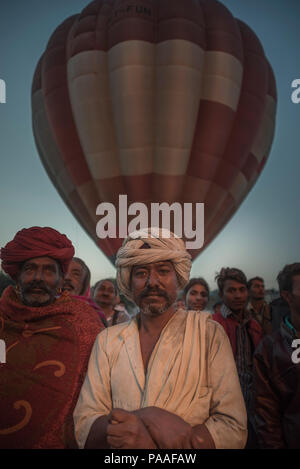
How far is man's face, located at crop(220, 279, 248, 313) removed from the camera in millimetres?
3102

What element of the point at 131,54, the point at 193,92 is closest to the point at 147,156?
the point at 193,92

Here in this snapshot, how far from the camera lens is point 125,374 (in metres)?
1.59

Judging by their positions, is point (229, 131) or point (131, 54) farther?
point (229, 131)

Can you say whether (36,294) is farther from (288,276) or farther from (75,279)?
(288,276)

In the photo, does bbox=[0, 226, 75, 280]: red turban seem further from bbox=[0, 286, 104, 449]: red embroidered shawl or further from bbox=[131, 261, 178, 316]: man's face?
bbox=[131, 261, 178, 316]: man's face

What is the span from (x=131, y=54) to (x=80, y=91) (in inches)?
66.2

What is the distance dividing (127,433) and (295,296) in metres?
1.39

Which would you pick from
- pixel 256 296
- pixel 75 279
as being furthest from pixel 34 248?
pixel 256 296

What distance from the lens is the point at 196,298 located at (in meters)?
4.05

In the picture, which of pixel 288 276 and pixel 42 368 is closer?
pixel 42 368

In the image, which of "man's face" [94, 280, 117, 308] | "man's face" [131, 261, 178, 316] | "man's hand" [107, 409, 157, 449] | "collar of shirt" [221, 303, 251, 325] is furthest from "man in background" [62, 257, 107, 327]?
"man's hand" [107, 409, 157, 449]

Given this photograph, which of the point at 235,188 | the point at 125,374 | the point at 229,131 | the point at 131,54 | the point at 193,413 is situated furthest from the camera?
the point at 235,188

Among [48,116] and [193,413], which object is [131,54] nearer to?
[48,116]

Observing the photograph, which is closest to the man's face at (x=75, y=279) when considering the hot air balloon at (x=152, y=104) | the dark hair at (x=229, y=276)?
the dark hair at (x=229, y=276)
